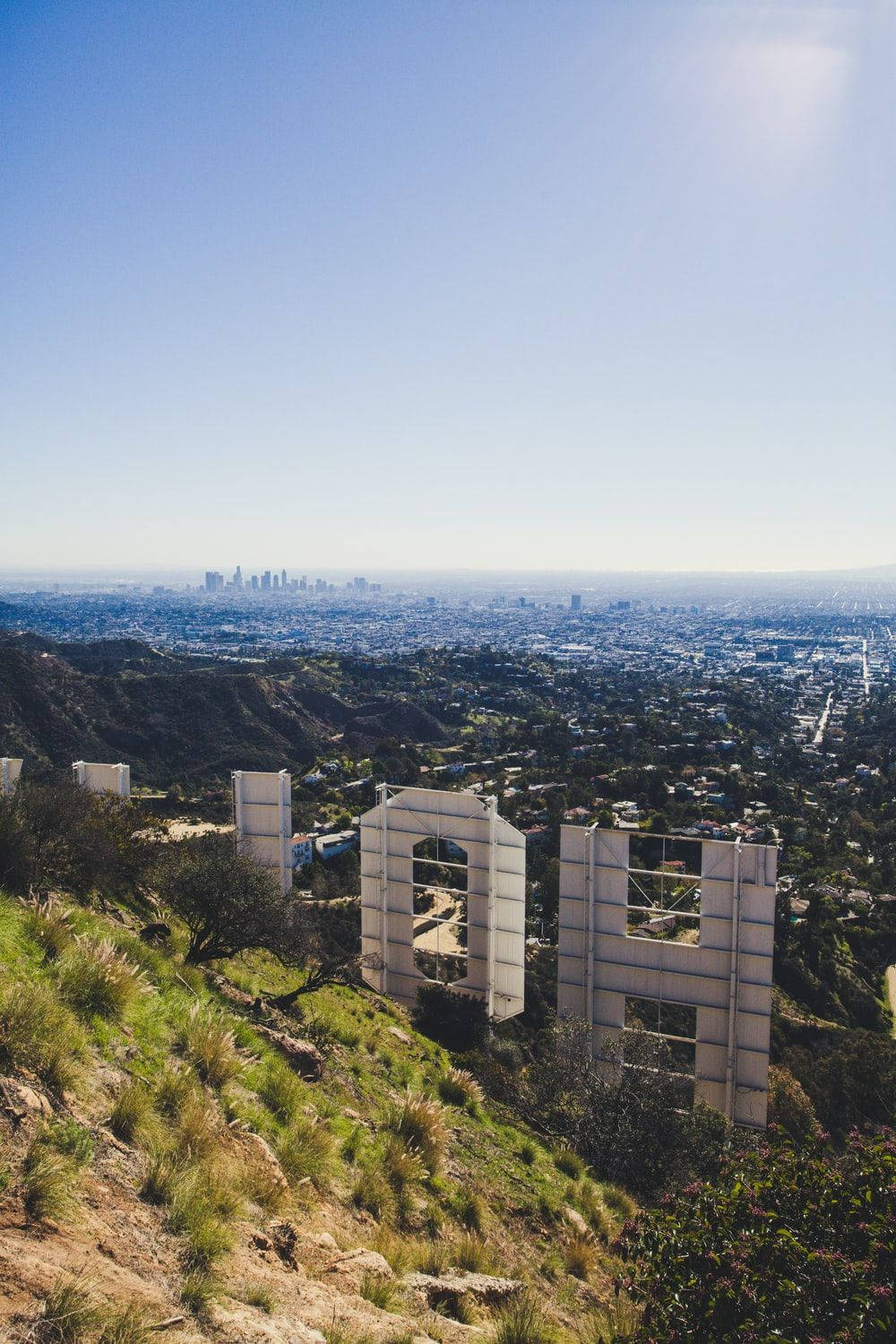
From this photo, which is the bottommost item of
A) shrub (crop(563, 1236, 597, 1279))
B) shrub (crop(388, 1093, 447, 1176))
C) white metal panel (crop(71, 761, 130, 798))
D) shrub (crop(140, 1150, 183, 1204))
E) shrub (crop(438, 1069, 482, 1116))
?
shrub (crop(438, 1069, 482, 1116))

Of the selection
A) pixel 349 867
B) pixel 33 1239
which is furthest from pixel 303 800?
pixel 33 1239

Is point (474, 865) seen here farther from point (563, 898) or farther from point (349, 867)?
point (349, 867)

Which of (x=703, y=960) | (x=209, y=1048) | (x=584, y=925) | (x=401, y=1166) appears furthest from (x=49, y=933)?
(x=703, y=960)

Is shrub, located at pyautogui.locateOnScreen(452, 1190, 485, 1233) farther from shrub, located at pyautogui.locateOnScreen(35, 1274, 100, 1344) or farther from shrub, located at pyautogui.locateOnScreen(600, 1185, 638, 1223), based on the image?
shrub, located at pyautogui.locateOnScreen(35, 1274, 100, 1344)

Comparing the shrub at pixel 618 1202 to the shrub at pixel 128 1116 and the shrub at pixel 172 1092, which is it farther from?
the shrub at pixel 128 1116

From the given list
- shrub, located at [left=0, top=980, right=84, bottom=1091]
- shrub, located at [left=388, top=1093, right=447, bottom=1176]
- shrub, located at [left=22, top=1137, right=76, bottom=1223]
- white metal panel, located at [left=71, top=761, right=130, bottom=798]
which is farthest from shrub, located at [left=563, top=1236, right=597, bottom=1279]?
white metal panel, located at [left=71, top=761, right=130, bottom=798]

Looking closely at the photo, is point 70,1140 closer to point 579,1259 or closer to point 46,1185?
point 46,1185
